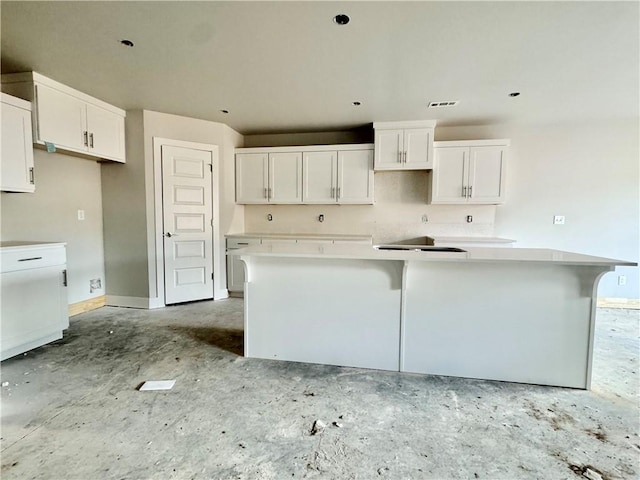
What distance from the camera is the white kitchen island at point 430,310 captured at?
199cm

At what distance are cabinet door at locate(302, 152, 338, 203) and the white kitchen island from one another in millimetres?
1997

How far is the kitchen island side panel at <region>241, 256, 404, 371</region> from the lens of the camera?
2.20m

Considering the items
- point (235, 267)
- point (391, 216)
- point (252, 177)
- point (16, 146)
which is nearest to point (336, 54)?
point (252, 177)

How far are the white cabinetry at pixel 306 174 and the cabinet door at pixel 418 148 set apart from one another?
0.49 m

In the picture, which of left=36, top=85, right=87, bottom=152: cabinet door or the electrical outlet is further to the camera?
the electrical outlet

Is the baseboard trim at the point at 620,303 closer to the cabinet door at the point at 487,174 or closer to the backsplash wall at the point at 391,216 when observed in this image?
the backsplash wall at the point at 391,216

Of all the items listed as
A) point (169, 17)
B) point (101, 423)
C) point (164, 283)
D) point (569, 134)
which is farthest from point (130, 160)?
point (569, 134)

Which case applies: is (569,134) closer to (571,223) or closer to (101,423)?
(571,223)

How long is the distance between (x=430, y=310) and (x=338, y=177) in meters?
2.56

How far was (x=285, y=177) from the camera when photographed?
433 cm

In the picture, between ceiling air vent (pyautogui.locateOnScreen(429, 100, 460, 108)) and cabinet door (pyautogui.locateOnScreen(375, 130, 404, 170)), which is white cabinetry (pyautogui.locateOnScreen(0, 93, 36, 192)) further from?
ceiling air vent (pyautogui.locateOnScreen(429, 100, 460, 108))

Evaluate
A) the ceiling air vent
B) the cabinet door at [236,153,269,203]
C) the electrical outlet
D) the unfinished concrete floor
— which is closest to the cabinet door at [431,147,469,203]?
the ceiling air vent

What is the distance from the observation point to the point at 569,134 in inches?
156

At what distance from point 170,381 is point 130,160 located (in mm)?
2808
